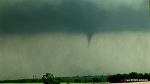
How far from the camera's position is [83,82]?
10631 centimetres

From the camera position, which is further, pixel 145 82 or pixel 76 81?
pixel 76 81

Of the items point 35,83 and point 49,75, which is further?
point 35,83

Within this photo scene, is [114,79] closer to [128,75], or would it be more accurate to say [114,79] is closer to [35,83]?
[128,75]

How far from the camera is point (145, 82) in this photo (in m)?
90.6

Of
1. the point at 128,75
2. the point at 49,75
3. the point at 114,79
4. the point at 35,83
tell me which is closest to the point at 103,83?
the point at 114,79

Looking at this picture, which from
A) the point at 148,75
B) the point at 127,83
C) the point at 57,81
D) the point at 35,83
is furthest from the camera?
the point at 35,83

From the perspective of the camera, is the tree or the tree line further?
the tree line

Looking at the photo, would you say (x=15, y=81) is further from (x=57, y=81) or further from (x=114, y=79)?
(x=114, y=79)

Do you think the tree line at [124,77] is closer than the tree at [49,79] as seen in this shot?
No

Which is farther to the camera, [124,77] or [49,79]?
[124,77]

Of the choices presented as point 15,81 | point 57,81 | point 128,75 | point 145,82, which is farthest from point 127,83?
point 15,81

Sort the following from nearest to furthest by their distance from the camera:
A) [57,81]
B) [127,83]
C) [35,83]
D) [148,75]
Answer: [127,83], [57,81], [148,75], [35,83]

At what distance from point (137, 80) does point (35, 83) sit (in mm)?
34268

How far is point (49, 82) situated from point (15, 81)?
27561 mm
